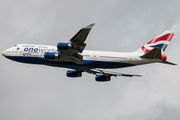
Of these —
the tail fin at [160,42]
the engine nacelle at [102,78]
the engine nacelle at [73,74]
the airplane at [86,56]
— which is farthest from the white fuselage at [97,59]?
the engine nacelle at [73,74]

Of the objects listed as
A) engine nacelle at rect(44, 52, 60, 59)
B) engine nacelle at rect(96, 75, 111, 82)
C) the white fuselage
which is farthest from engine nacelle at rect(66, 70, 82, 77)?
engine nacelle at rect(44, 52, 60, 59)

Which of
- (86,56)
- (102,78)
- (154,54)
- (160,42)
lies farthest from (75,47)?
(160,42)

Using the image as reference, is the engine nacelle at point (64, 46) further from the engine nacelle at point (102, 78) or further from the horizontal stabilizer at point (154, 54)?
the engine nacelle at point (102, 78)

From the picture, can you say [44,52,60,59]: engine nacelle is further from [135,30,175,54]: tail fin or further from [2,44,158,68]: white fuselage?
[135,30,175,54]: tail fin

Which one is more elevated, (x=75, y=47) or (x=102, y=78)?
(x=75, y=47)

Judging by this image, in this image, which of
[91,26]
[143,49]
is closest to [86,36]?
[91,26]

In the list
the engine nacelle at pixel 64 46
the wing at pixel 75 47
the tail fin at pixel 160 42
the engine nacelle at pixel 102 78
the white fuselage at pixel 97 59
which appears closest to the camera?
the wing at pixel 75 47

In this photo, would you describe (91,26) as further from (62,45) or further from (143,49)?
(143,49)

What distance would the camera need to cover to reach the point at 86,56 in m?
56.9

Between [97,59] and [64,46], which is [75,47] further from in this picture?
[97,59]

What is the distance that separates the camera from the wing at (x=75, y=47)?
159 feet

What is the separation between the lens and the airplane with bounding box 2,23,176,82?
54062 mm

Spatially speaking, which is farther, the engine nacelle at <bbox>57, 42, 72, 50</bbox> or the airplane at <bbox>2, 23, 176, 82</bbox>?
the airplane at <bbox>2, 23, 176, 82</bbox>

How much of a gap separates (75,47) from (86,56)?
5.41 m
